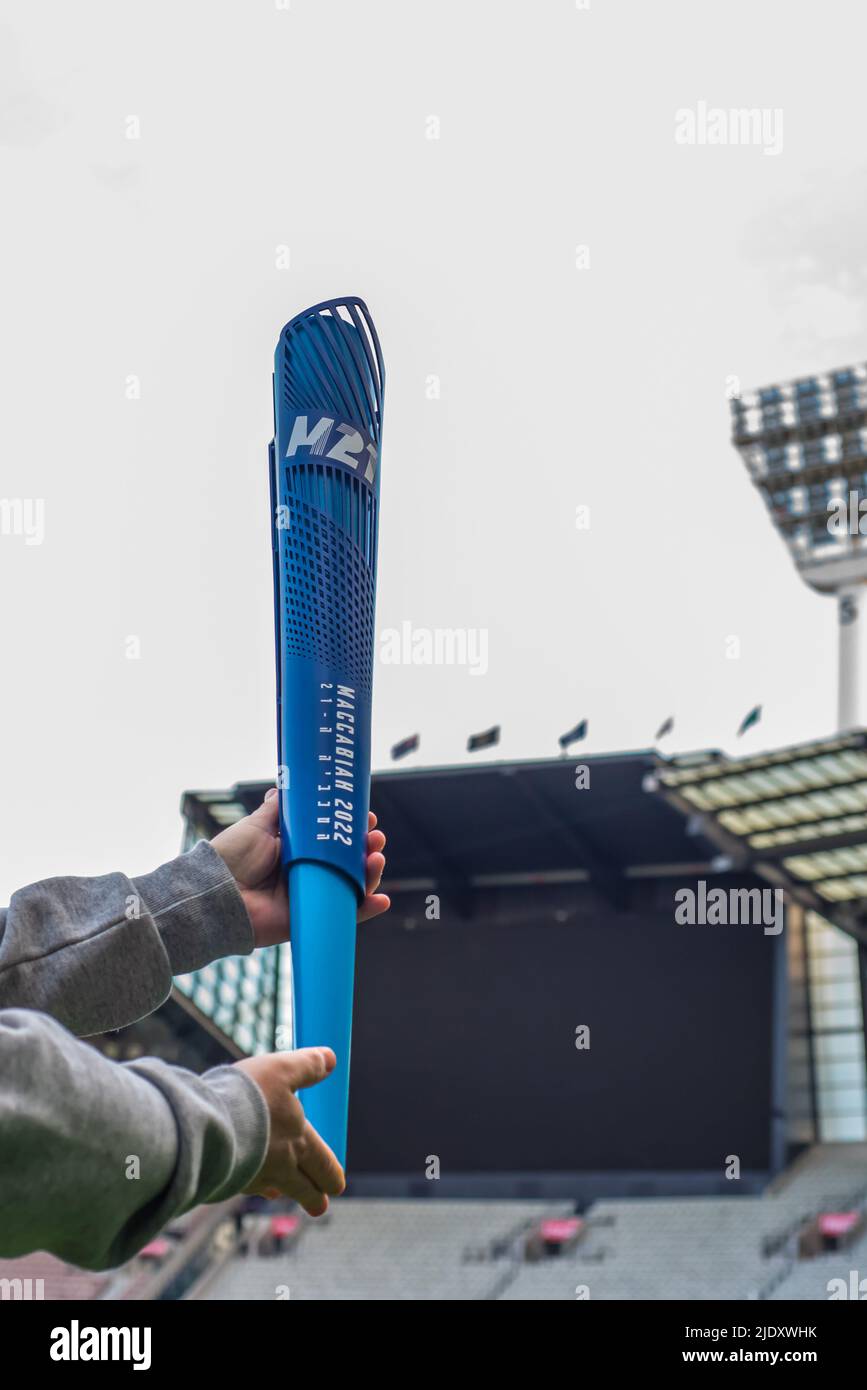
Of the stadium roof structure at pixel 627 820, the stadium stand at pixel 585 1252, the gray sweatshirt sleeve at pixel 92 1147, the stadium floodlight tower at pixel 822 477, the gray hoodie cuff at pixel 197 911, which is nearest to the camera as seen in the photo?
the gray sweatshirt sleeve at pixel 92 1147

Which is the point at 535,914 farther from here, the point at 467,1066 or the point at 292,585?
the point at 292,585

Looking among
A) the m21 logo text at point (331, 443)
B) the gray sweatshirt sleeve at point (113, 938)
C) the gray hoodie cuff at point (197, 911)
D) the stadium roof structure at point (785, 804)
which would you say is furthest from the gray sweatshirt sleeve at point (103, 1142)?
the stadium roof structure at point (785, 804)

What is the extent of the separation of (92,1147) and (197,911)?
1.25 metres

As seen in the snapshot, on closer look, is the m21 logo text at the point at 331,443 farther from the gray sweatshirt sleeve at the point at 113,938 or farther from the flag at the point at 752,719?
the flag at the point at 752,719

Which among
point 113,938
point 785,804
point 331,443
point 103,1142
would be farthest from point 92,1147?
point 785,804

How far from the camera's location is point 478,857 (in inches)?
1280

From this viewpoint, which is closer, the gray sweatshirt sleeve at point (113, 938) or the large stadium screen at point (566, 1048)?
the gray sweatshirt sleeve at point (113, 938)

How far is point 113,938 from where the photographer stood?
2807 mm

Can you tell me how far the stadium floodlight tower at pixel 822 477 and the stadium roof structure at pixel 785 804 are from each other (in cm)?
1097

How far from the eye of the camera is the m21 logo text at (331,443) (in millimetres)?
3041

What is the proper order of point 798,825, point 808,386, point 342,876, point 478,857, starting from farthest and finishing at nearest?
point 808,386 < point 478,857 < point 798,825 < point 342,876
